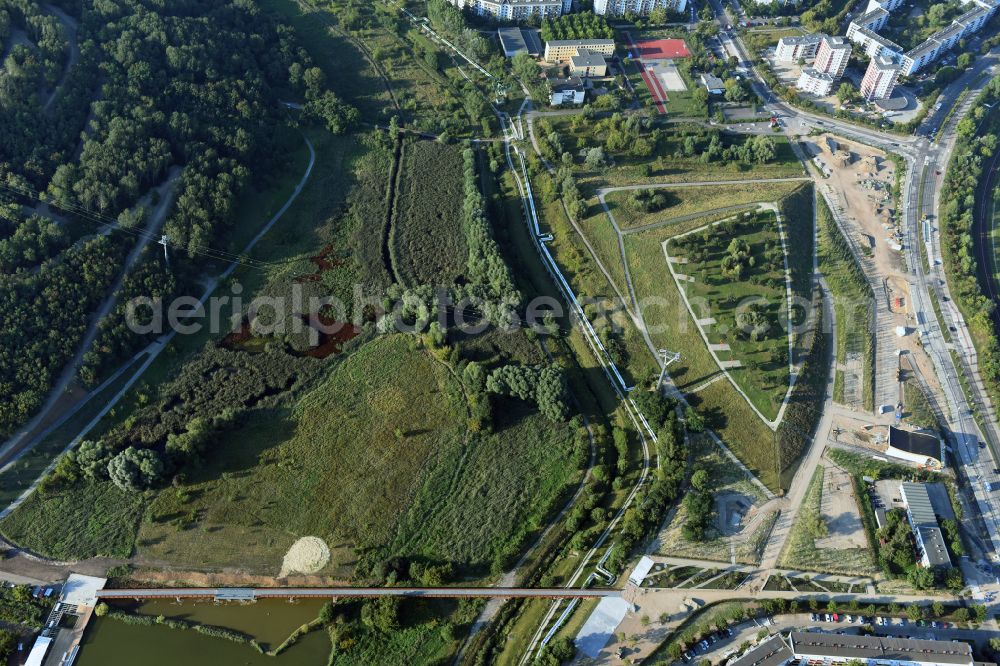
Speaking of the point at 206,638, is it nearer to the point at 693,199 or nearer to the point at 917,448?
the point at 917,448

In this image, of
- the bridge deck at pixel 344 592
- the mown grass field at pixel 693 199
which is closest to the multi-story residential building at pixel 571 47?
the mown grass field at pixel 693 199

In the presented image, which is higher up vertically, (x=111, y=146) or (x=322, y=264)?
(x=111, y=146)

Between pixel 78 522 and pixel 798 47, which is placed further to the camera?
pixel 798 47

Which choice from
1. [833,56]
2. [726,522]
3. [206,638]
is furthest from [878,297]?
[206,638]

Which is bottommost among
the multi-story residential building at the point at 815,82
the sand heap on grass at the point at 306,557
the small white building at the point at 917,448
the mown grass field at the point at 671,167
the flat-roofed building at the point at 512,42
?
the sand heap on grass at the point at 306,557

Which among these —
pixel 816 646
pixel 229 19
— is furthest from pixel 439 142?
pixel 816 646

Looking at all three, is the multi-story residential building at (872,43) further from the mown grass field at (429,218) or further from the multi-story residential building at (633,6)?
the mown grass field at (429,218)

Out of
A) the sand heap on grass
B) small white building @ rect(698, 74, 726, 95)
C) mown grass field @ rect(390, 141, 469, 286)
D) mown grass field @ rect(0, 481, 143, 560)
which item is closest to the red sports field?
small white building @ rect(698, 74, 726, 95)

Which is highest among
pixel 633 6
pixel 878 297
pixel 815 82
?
pixel 633 6
